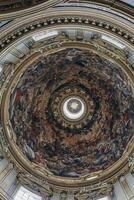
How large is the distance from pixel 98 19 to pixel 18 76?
512 centimetres

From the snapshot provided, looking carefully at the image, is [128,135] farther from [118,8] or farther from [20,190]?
[118,8]

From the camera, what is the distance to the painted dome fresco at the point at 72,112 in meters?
20.1

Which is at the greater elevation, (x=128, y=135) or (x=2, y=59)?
(x=128, y=135)

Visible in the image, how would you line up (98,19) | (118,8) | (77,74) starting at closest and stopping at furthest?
(118,8)
(98,19)
(77,74)

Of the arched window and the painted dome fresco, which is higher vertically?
the painted dome fresco

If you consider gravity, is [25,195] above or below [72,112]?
below

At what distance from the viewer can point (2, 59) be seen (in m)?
16.2

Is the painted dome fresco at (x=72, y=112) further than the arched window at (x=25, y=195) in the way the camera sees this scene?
Yes

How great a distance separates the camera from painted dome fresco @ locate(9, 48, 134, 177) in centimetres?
2012

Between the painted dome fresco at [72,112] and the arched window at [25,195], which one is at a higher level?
the painted dome fresco at [72,112]

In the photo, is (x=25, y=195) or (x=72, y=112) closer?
(x=25, y=195)

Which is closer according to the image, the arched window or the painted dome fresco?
the arched window

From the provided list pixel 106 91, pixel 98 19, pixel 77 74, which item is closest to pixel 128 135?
pixel 106 91

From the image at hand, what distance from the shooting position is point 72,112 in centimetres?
2533
